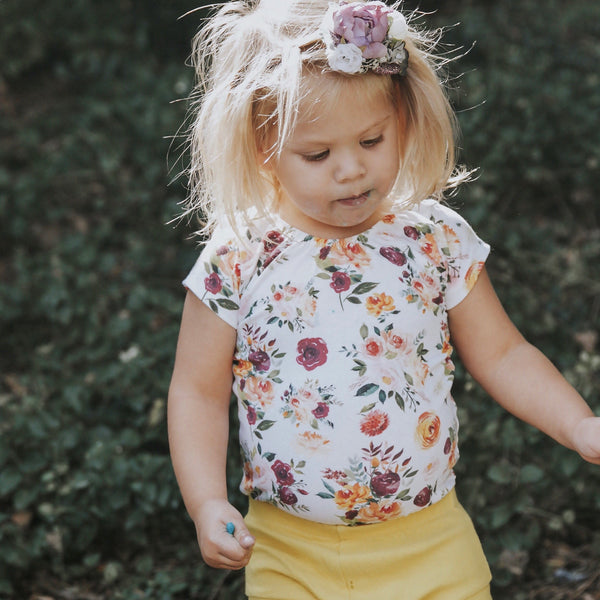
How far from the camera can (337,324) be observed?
1.95 meters

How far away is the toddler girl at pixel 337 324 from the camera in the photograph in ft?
6.18

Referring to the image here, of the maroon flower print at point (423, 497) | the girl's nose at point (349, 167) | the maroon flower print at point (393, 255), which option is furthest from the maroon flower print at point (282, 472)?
the girl's nose at point (349, 167)

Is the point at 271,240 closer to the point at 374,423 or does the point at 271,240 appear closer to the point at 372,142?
the point at 372,142

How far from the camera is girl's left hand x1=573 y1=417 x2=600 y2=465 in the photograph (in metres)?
1.86

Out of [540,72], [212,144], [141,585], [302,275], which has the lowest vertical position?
[141,585]

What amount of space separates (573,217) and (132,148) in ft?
6.34

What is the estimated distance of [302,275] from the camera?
78.0 inches

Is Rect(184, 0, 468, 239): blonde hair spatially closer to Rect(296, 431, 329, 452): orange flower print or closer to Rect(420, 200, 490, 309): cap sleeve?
Rect(420, 200, 490, 309): cap sleeve

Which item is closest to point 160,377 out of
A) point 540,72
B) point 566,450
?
point 566,450

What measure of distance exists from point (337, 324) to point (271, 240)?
23 centimetres

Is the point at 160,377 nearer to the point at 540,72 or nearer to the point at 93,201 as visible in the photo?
the point at 93,201

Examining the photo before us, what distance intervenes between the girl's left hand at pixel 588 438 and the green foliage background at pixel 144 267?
72 cm

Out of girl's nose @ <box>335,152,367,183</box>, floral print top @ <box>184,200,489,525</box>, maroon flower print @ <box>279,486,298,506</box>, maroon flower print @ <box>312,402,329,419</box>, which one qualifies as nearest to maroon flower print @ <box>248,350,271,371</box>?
floral print top @ <box>184,200,489,525</box>

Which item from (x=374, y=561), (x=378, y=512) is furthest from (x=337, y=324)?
(x=374, y=561)
